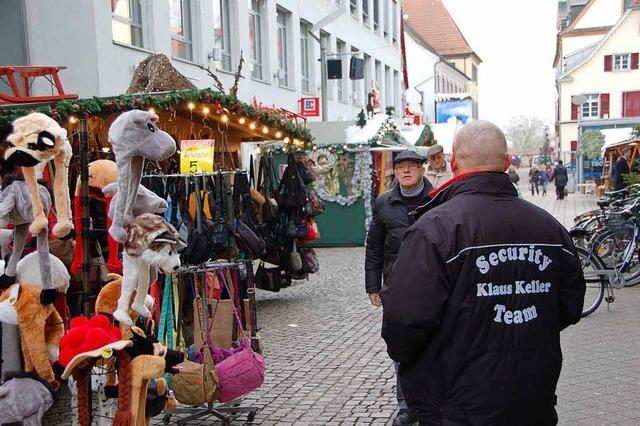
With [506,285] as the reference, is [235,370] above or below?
below

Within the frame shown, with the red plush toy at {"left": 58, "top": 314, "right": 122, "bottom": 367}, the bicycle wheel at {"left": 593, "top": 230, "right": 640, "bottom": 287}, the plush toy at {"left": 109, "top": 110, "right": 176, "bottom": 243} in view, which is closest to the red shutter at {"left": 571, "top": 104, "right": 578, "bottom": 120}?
the bicycle wheel at {"left": 593, "top": 230, "right": 640, "bottom": 287}

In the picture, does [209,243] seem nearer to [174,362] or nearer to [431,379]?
[174,362]

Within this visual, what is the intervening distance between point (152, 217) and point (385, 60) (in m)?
31.1

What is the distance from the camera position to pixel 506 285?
281cm

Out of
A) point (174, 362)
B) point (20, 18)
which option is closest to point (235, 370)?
Answer: point (174, 362)

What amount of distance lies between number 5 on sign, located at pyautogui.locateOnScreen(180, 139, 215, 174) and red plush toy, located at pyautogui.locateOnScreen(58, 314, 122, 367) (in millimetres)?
2994

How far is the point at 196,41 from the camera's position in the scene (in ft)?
50.6

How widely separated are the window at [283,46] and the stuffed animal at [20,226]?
665 inches

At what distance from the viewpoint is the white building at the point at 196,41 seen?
11.5 metres

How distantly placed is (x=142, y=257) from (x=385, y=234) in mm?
2144

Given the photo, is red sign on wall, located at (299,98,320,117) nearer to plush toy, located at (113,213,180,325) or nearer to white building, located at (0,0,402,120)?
white building, located at (0,0,402,120)

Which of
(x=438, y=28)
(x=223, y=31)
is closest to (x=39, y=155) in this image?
(x=223, y=31)

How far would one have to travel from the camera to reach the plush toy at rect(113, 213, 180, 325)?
3.84m

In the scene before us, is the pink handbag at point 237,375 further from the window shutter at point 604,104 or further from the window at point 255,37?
the window shutter at point 604,104
